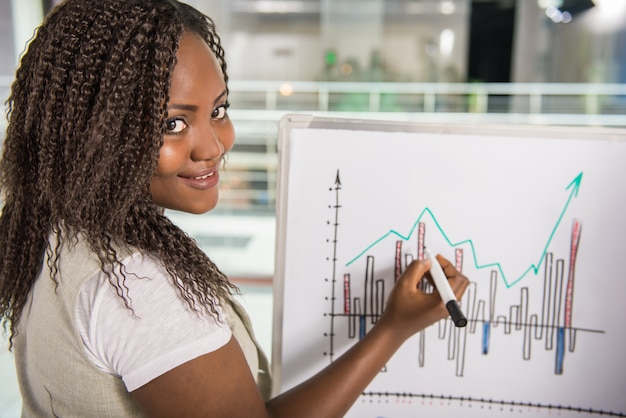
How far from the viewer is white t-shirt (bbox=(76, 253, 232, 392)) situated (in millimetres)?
554

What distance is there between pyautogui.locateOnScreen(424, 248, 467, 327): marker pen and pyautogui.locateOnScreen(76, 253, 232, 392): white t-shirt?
320 millimetres

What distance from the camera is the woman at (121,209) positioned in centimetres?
56

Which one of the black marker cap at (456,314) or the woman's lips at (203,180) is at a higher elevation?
the woman's lips at (203,180)

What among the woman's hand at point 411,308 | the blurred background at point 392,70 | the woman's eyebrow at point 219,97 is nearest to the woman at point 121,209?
the woman's eyebrow at point 219,97

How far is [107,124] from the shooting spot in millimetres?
576

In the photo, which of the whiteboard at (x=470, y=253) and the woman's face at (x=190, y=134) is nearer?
the woman's face at (x=190, y=134)

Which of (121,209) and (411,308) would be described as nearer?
(121,209)

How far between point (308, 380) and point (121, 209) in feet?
1.13

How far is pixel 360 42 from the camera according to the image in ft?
12.4

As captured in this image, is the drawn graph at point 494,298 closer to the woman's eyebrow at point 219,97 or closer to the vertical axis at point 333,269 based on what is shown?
the vertical axis at point 333,269

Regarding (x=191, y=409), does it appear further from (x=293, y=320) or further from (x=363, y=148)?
(x=363, y=148)

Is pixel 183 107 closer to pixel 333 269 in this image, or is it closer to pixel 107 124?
pixel 107 124

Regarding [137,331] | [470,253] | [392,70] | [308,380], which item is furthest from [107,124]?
[392,70]

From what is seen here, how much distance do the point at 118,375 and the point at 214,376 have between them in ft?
0.38
